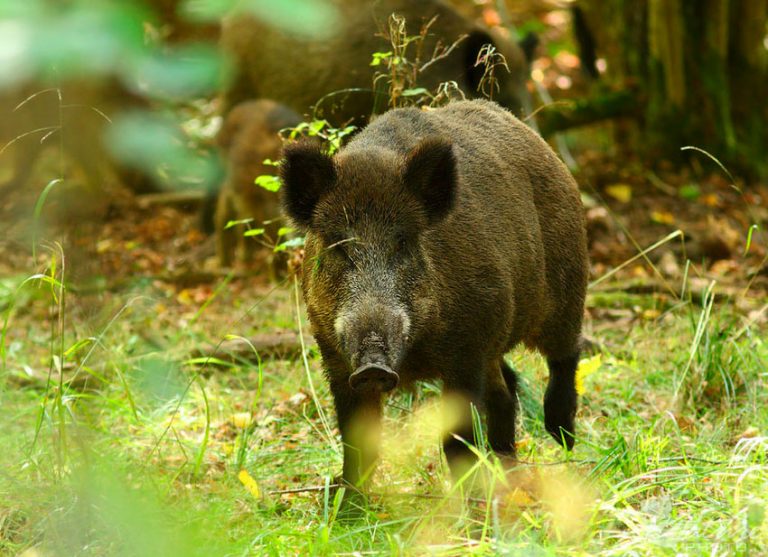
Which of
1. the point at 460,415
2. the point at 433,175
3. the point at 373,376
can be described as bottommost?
the point at 460,415

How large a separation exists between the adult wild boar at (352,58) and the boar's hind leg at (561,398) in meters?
3.17

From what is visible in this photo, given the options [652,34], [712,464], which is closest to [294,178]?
[712,464]

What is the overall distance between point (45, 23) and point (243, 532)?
2900 millimetres

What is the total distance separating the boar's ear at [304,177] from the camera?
3676mm

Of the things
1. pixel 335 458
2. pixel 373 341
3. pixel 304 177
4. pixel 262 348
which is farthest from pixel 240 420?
pixel 373 341

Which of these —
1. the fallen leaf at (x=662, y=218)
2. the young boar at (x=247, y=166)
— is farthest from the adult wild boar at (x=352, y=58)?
the fallen leaf at (x=662, y=218)

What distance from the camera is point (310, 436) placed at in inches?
187

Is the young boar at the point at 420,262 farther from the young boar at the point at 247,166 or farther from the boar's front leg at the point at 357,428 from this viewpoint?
the young boar at the point at 247,166

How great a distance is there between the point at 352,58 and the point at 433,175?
15.5ft

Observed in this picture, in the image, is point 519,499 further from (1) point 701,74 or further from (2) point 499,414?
(1) point 701,74

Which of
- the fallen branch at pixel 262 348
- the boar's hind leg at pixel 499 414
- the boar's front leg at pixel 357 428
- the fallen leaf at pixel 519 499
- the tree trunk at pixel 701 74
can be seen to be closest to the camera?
the fallen leaf at pixel 519 499

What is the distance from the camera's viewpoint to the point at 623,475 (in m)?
3.75

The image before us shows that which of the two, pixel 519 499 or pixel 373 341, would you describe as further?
pixel 519 499

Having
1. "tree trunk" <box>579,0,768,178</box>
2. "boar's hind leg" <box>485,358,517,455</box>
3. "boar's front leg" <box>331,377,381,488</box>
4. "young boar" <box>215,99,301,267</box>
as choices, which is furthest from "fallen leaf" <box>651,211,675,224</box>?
"boar's front leg" <box>331,377,381,488</box>
